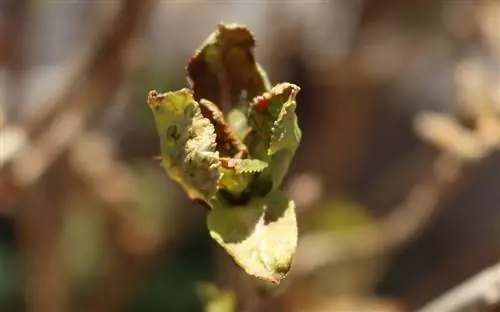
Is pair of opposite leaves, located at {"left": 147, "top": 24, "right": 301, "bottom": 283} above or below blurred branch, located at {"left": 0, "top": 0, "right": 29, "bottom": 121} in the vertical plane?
above

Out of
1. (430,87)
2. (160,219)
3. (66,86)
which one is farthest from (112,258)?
(430,87)

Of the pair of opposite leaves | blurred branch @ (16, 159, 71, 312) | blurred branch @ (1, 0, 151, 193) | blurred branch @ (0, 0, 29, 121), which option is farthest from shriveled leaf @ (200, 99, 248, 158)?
blurred branch @ (0, 0, 29, 121)

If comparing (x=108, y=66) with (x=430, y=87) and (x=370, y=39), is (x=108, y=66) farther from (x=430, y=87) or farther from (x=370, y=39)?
(x=430, y=87)

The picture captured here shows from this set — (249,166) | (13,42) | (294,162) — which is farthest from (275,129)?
(294,162)

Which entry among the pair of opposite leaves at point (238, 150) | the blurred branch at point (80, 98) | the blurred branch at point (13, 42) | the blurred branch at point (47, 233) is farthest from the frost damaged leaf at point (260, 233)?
the blurred branch at point (13, 42)

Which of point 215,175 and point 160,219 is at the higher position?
point 215,175

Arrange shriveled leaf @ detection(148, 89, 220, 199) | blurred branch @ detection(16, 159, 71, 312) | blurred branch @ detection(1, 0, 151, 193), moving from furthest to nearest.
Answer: blurred branch @ detection(16, 159, 71, 312), blurred branch @ detection(1, 0, 151, 193), shriveled leaf @ detection(148, 89, 220, 199)

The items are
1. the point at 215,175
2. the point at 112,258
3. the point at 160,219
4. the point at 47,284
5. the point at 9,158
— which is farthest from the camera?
the point at 160,219

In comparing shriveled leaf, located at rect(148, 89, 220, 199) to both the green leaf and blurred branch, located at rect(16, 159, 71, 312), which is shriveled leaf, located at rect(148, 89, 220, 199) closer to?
the green leaf
